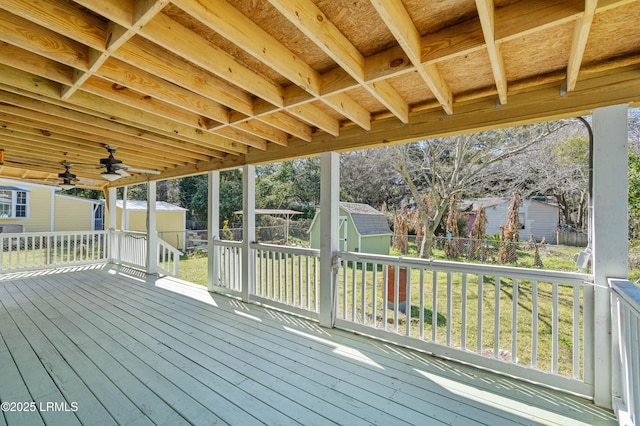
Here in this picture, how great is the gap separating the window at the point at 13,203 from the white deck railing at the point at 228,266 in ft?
39.3

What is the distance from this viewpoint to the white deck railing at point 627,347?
1.41m

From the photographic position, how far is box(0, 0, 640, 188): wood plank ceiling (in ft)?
4.60

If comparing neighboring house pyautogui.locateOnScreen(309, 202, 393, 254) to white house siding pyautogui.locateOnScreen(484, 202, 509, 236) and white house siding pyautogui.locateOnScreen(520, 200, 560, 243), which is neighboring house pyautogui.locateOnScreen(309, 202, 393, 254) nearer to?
white house siding pyautogui.locateOnScreen(484, 202, 509, 236)

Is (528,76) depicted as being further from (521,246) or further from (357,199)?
(357,199)

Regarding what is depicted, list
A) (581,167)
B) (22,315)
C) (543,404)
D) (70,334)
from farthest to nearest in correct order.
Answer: (581,167) < (22,315) < (70,334) < (543,404)

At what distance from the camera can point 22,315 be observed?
3.58 m

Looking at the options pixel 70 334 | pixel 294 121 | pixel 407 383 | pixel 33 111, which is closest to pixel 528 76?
pixel 294 121

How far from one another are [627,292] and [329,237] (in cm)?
240

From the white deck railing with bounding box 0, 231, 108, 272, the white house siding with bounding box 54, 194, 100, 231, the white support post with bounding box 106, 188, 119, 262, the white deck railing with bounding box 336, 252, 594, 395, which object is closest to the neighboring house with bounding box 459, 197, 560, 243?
the white deck railing with bounding box 336, 252, 594, 395

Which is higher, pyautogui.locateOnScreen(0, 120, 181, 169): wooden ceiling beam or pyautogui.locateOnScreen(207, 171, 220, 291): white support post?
pyautogui.locateOnScreen(0, 120, 181, 169): wooden ceiling beam

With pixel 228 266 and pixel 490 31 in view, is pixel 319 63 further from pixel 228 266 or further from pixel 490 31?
pixel 228 266

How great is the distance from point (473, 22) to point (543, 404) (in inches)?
98.4

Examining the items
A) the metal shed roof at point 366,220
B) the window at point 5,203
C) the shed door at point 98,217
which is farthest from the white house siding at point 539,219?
the window at point 5,203

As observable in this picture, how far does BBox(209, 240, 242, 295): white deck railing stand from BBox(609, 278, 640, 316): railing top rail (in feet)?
13.2
